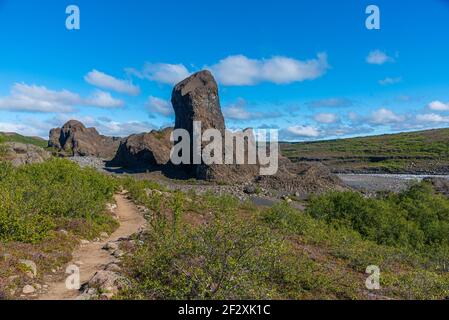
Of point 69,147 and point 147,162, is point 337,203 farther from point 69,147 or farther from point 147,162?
point 69,147

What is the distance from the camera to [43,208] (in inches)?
605

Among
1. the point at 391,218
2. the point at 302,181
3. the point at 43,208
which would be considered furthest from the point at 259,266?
the point at 302,181

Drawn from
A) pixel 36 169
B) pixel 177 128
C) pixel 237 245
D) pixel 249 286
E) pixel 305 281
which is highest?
pixel 177 128

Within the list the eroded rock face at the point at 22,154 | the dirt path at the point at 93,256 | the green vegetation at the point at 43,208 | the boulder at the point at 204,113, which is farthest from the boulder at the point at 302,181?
the green vegetation at the point at 43,208

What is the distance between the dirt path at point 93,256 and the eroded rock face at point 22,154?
12502 mm

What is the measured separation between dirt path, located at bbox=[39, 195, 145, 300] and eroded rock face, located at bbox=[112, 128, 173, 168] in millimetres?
45320

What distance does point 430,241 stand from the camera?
906 inches

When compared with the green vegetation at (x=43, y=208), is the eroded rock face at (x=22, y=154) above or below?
above

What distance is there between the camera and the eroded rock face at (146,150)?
223ft

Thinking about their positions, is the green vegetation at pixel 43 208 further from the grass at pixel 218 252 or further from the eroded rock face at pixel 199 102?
the eroded rock face at pixel 199 102

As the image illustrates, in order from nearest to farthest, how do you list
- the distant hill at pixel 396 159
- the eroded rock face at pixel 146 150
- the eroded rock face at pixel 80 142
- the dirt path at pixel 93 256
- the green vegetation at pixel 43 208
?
the dirt path at pixel 93 256 < the green vegetation at pixel 43 208 < the eroded rock face at pixel 146 150 < the distant hill at pixel 396 159 < the eroded rock face at pixel 80 142

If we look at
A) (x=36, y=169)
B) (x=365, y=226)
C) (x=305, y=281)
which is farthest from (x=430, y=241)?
(x=36, y=169)

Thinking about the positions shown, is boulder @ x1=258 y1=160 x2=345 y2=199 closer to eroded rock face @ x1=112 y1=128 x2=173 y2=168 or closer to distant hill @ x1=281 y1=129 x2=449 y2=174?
eroded rock face @ x1=112 y1=128 x2=173 y2=168
